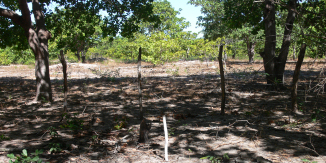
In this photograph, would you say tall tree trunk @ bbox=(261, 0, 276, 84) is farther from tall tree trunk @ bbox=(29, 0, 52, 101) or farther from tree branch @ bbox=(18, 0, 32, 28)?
tree branch @ bbox=(18, 0, 32, 28)

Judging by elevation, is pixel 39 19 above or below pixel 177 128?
above

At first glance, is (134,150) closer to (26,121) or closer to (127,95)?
(26,121)

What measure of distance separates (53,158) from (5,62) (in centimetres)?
3565

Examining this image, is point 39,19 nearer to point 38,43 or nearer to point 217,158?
point 38,43

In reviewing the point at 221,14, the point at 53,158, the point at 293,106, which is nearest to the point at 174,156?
the point at 53,158

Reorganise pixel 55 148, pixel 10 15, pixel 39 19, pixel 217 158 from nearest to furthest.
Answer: pixel 217 158, pixel 55 148, pixel 10 15, pixel 39 19

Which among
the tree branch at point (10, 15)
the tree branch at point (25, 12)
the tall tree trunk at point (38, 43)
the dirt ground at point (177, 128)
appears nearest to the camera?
the dirt ground at point (177, 128)

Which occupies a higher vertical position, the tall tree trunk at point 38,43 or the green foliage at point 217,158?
the tall tree trunk at point 38,43

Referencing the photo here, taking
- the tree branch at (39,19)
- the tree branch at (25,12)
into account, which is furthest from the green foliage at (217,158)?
the tree branch at (25,12)

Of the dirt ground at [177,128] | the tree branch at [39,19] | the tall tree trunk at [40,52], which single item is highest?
the tree branch at [39,19]

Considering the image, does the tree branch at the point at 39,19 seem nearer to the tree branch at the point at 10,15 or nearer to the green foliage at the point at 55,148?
the tree branch at the point at 10,15

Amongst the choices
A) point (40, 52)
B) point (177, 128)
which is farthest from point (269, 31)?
point (40, 52)

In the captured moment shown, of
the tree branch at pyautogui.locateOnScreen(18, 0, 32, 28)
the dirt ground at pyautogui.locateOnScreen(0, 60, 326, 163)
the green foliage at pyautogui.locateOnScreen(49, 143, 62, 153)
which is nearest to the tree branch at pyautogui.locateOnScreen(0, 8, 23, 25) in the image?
the tree branch at pyautogui.locateOnScreen(18, 0, 32, 28)

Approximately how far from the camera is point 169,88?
385 inches
